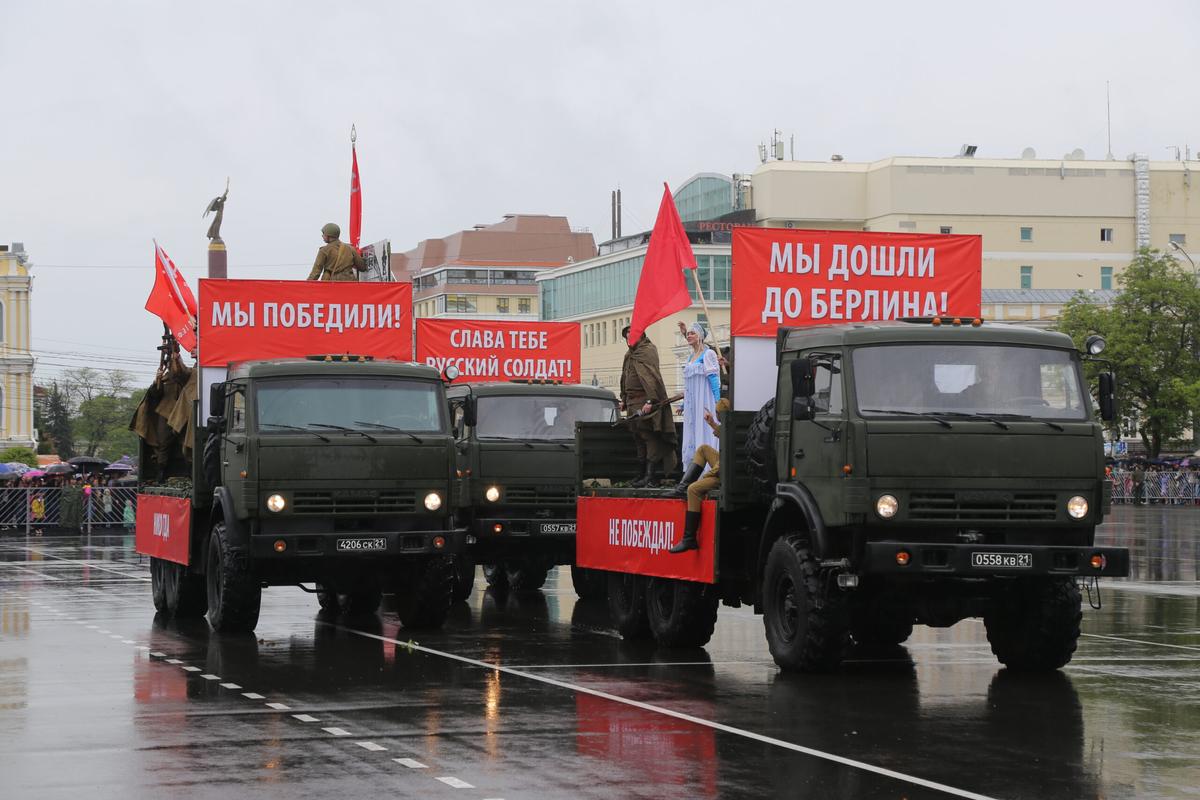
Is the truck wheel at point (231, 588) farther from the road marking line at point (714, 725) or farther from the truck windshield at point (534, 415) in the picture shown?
the truck windshield at point (534, 415)

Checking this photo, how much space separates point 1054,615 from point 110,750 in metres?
7.37

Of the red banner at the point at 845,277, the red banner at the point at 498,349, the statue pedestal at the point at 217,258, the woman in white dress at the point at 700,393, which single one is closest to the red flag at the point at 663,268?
the woman in white dress at the point at 700,393

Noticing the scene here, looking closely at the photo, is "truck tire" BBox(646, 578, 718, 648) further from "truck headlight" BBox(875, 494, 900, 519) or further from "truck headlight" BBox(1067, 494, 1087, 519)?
"truck headlight" BBox(1067, 494, 1087, 519)

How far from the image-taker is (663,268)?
63.2 ft

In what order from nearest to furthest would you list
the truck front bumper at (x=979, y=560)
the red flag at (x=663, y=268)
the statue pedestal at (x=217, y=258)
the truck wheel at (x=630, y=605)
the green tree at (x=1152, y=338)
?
1. the truck front bumper at (x=979, y=560)
2. the truck wheel at (x=630, y=605)
3. the red flag at (x=663, y=268)
4. the statue pedestal at (x=217, y=258)
5. the green tree at (x=1152, y=338)

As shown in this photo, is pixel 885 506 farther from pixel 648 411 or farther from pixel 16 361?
pixel 16 361

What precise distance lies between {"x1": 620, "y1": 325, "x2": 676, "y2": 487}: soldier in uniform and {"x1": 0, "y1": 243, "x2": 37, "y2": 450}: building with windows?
4358 inches

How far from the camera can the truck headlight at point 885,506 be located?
1421 cm

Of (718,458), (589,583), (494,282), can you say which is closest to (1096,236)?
(494,282)

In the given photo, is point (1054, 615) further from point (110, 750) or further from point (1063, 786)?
point (110, 750)

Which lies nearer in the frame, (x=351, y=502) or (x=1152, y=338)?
(x=351, y=502)

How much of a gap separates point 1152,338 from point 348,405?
60300 mm

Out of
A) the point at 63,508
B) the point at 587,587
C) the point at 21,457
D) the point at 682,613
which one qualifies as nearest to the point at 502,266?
the point at 21,457

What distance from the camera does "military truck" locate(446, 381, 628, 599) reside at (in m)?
23.0
